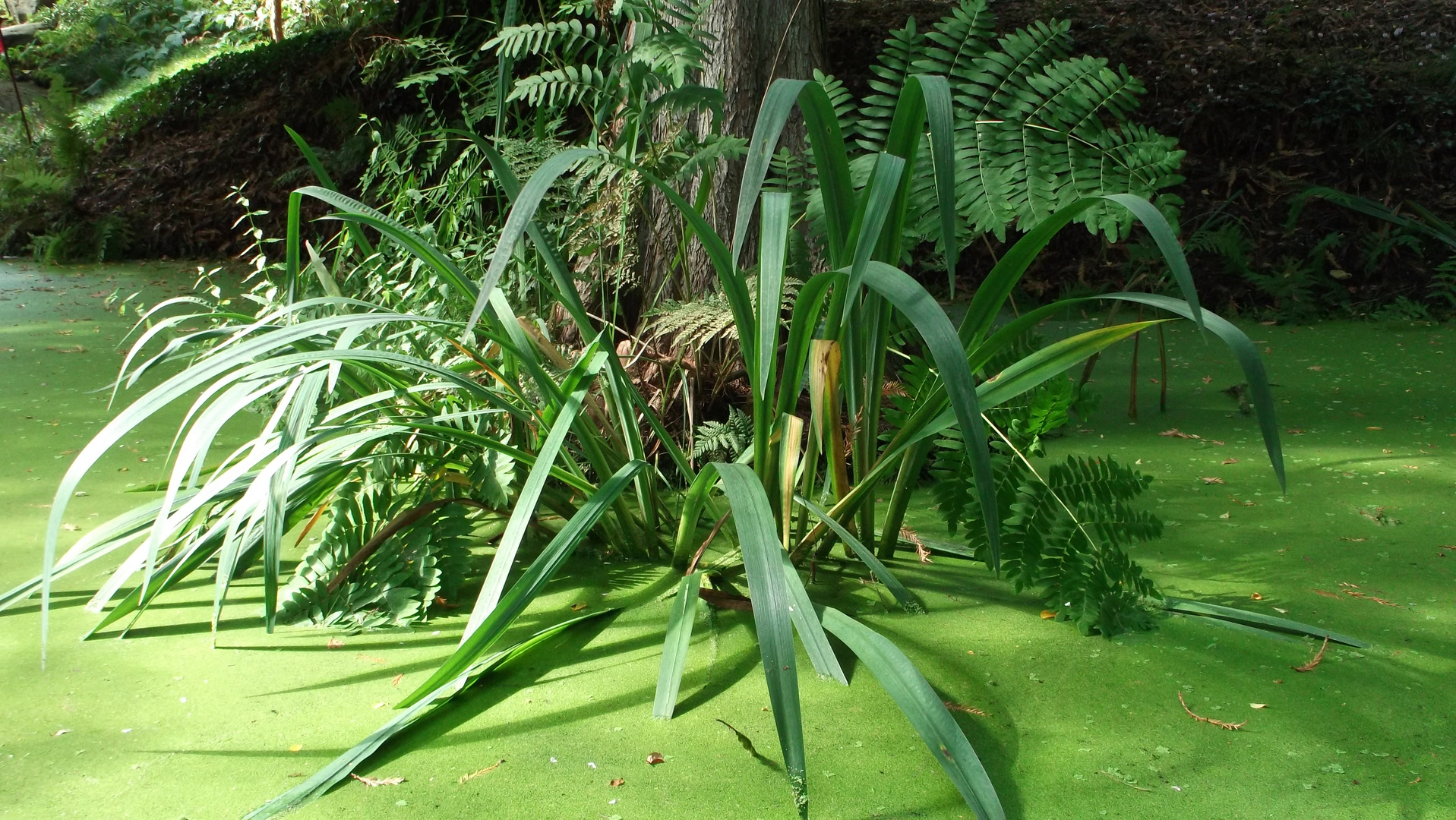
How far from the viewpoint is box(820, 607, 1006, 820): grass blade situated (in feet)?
3.04

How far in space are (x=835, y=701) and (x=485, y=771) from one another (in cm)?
40

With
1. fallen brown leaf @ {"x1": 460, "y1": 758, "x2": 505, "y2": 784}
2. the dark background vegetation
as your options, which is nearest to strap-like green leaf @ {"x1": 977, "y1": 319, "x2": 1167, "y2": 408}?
fallen brown leaf @ {"x1": 460, "y1": 758, "x2": 505, "y2": 784}

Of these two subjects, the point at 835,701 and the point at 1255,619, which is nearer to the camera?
the point at 835,701

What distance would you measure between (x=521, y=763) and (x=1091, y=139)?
1.19 metres

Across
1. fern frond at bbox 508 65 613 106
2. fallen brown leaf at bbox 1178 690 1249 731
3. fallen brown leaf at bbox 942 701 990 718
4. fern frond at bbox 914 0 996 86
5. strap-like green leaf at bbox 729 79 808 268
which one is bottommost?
fallen brown leaf at bbox 942 701 990 718

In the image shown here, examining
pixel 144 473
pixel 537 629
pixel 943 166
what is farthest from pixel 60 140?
pixel 943 166

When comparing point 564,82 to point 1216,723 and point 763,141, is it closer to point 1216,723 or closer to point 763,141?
point 763,141

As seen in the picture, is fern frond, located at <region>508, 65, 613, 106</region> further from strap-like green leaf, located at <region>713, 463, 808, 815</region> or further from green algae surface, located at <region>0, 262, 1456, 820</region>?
strap-like green leaf, located at <region>713, 463, 808, 815</region>

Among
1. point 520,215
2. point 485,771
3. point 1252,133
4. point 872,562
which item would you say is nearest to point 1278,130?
point 1252,133

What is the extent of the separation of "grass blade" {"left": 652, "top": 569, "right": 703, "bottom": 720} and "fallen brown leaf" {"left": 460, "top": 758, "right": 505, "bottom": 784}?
7.1 inches

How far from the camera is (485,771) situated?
1073 millimetres

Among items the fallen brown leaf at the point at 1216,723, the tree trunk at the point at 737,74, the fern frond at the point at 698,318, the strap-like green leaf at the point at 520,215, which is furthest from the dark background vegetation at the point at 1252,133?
the strap-like green leaf at the point at 520,215

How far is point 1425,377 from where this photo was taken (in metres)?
2.62

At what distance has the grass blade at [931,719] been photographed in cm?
93
